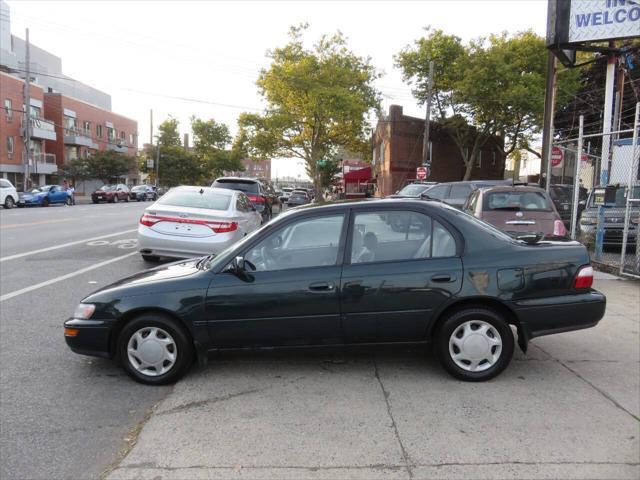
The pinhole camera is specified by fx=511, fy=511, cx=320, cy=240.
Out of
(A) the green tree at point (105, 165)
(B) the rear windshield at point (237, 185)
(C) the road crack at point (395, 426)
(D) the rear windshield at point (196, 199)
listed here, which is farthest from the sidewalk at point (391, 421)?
(A) the green tree at point (105, 165)

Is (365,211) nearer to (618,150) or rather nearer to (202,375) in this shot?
(202,375)

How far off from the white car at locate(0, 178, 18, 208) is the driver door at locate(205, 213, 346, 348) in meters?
29.5

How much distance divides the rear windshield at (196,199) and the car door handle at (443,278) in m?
5.83

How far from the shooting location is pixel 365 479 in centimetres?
288

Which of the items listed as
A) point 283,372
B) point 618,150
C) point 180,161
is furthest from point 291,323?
point 180,161

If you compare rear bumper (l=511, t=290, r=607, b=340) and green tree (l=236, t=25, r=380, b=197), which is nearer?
rear bumper (l=511, t=290, r=607, b=340)

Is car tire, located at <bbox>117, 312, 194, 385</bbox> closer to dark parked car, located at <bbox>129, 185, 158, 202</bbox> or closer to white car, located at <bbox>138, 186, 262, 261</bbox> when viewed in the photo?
white car, located at <bbox>138, 186, 262, 261</bbox>

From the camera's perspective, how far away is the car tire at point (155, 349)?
13.7 feet

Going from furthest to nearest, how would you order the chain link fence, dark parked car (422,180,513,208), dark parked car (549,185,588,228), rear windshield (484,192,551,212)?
dark parked car (549,185,588,228), dark parked car (422,180,513,208), the chain link fence, rear windshield (484,192,551,212)

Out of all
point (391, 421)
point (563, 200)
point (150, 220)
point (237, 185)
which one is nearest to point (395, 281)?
point (391, 421)

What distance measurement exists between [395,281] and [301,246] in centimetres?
85

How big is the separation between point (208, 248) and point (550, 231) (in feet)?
19.0

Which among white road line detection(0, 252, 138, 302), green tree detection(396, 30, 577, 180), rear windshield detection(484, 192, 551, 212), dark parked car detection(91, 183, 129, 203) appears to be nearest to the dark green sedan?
white road line detection(0, 252, 138, 302)

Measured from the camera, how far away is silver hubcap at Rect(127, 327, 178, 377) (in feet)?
13.8
